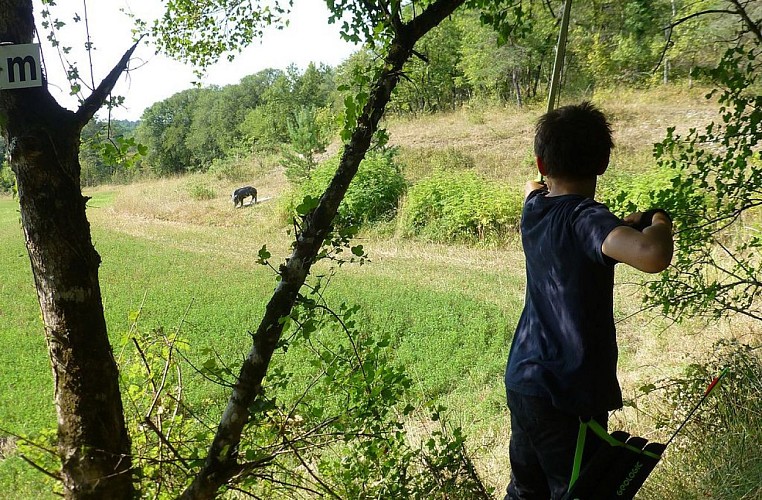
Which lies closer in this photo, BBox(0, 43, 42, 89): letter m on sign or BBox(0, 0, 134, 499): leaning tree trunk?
BBox(0, 43, 42, 89): letter m on sign

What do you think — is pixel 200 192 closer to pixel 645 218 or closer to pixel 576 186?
pixel 576 186

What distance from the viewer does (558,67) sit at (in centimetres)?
212

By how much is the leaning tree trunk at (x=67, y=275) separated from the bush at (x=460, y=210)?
10586 mm

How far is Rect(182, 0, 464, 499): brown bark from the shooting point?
1.71 m

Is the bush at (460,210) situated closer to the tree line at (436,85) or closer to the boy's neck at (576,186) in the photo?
the tree line at (436,85)

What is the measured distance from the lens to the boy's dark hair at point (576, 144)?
145 centimetres

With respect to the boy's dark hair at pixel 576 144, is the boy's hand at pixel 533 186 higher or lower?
lower

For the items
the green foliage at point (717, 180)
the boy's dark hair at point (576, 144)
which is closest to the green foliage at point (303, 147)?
the green foliage at point (717, 180)

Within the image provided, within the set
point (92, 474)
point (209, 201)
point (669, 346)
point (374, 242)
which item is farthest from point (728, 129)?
point (209, 201)

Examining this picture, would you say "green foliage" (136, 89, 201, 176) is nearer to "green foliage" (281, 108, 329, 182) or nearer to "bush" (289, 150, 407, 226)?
"green foliage" (281, 108, 329, 182)

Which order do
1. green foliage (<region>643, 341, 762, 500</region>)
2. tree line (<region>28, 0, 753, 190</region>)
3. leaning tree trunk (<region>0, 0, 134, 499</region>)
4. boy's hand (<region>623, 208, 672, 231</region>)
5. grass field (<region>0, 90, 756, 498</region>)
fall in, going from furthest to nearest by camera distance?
1. tree line (<region>28, 0, 753, 190</region>)
2. grass field (<region>0, 90, 756, 498</region>)
3. green foliage (<region>643, 341, 762, 500</region>)
4. leaning tree trunk (<region>0, 0, 134, 499</region>)
5. boy's hand (<region>623, 208, 672, 231</region>)

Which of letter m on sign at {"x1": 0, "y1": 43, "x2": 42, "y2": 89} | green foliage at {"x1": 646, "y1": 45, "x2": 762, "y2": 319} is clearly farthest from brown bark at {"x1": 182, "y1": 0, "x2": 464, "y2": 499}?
green foliage at {"x1": 646, "y1": 45, "x2": 762, "y2": 319}

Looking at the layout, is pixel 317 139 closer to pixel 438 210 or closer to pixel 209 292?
pixel 438 210

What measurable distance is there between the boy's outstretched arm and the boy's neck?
25 cm
